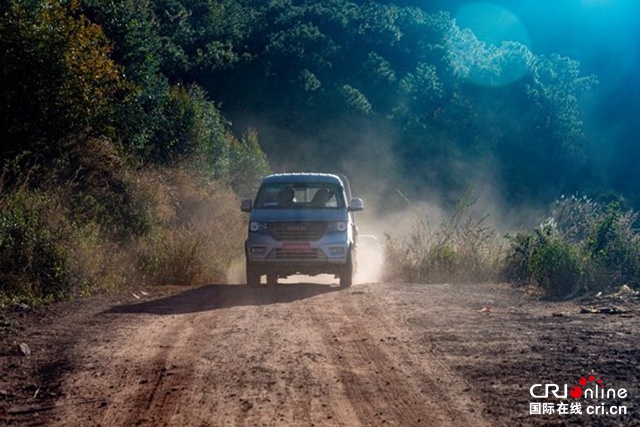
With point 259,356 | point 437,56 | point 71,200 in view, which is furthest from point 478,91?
point 259,356

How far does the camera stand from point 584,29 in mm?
57188

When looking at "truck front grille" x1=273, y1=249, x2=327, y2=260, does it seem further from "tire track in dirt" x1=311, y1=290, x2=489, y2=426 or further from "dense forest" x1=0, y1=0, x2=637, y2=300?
"dense forest" x1=0, y1=0, x2=637, y2=300

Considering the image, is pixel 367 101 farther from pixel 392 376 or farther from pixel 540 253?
pixel 392 376

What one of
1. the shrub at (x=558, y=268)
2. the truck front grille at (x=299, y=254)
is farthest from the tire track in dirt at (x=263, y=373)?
the shrub at (x=558, y=268)

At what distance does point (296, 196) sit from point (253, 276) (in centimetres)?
205

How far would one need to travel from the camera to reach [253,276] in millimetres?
16375

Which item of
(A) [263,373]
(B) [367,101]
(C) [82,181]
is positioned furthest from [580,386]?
(B) [367,101]

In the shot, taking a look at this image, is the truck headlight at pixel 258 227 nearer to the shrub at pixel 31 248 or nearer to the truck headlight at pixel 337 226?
the truck headlight at pixel 337 226

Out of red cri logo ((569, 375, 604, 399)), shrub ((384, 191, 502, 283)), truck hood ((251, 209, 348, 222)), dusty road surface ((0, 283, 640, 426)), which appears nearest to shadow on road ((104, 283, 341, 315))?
dusty road surface ((0, 283, 640, 426))

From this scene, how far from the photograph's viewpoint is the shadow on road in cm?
1335

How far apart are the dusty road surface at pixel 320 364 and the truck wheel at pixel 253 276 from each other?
2.64 m

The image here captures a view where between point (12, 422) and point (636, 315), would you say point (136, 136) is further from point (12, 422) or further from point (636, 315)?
point (12, 422)

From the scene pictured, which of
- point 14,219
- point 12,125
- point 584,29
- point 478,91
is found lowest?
point 14,219

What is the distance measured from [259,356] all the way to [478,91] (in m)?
39.9
